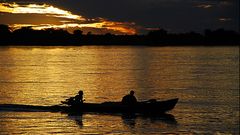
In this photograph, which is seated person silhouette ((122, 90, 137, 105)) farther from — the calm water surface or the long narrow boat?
the calm water surface

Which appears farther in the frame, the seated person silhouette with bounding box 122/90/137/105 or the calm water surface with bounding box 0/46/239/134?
the seated person silhouette with bounding box 122/90/137/105

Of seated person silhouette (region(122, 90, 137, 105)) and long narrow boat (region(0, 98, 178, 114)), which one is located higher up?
seated person silhouette (region(122, 90, 137, 105))

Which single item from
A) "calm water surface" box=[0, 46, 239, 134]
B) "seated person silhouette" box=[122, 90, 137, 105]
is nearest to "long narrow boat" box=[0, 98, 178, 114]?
"seated person silhouette" box=[122, 90, 137, 105]

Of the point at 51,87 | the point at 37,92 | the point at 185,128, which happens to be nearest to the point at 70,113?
the point at 185,128

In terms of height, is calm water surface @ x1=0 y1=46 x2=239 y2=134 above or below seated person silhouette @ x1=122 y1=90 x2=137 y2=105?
below

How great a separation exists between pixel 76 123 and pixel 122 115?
10.9 feet

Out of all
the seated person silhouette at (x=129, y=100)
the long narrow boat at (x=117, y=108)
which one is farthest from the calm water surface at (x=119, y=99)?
the seated person silhouette at (x=129, y=100)

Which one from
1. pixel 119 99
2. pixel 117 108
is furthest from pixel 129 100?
pixel 119 99

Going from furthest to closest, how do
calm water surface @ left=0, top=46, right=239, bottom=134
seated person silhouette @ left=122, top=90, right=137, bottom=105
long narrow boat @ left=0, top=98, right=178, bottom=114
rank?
long narrow boat @ left=0, top=98, right=178, bottom=114
seated person silhouette @ left=122, top=90, right=137, bottom=105
calm water surface @ left=0, top=46, right=239, bottom=134

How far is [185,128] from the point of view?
2916cm

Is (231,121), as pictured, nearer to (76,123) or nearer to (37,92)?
(76,123)

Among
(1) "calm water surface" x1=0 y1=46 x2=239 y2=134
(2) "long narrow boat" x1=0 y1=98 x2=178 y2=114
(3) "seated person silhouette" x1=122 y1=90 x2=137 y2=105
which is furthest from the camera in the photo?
(2) "long narrow boat" x1=0 y1=98 x2=178 y2=114

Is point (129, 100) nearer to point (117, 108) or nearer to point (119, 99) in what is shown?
point (117, 108)

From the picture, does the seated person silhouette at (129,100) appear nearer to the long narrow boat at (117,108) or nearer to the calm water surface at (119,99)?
the long narrow boat at (117,108)
